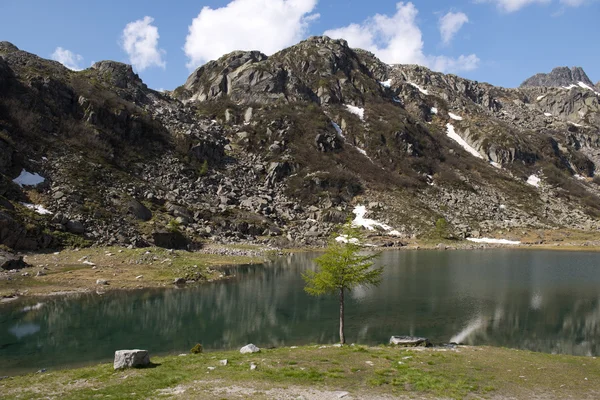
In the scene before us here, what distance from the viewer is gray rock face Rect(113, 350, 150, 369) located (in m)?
21.6

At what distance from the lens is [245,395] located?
56.2ft

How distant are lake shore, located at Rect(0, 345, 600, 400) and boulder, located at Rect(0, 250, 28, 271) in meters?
43.0

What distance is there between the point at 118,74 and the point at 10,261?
139226mm

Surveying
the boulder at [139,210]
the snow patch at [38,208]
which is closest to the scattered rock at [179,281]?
the boulder at [139,210]

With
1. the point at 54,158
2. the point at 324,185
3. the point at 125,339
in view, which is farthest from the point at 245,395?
the point at 324,185

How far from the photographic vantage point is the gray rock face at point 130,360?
21625 millimetres

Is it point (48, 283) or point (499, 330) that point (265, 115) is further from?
point (499, 330)

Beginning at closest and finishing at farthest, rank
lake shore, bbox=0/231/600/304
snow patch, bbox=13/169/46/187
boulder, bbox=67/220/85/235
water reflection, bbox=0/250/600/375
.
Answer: water reflection, bbox=0/250/600/375 → lake shore, bbox=0/231/600/304 → boulder, bbox=67/220/85/235 → snow patch, bbox=13/169/46/187

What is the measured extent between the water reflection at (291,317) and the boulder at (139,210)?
35869mm

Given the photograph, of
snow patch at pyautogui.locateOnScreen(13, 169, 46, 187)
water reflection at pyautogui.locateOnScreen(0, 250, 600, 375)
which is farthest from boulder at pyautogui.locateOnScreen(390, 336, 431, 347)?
snow patch at pyautogui.locateOnScreen(13, 169, 46, 187)

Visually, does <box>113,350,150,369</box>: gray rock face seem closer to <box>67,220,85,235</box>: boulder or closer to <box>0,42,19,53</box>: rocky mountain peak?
<box>67,220,85,235</box>: boulder

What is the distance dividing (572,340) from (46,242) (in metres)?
79.7

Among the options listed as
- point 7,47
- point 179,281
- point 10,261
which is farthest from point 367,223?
point 7,47

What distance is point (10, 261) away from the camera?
56344 mm
